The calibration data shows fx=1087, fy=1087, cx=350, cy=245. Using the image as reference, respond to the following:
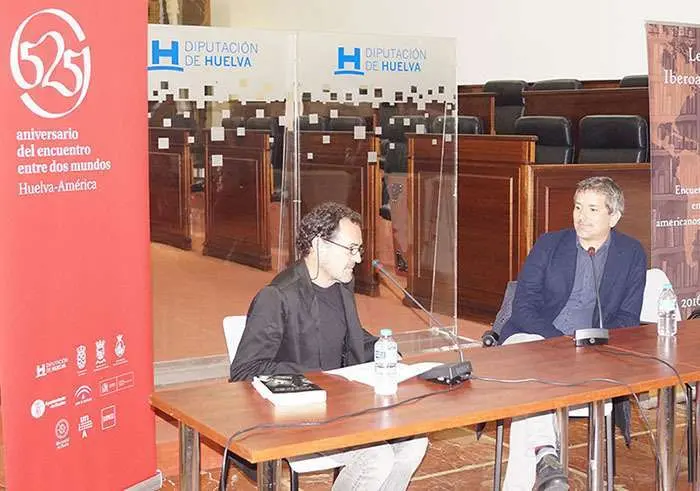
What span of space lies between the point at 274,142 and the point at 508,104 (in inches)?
137

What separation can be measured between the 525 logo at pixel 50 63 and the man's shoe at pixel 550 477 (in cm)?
169

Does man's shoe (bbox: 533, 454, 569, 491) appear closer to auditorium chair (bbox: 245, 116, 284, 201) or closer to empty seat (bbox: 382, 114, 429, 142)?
auditorium chair (bbox: 245, 116, 284, 201)

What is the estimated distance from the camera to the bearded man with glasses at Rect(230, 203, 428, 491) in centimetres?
307

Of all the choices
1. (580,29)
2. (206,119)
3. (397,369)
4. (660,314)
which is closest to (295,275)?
(397,369)

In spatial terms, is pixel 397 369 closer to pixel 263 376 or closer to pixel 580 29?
pixel 263 376

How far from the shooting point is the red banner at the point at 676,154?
515 cm

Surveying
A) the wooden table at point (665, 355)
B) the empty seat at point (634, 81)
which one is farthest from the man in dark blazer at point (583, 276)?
the empty seat at point (634, 81)

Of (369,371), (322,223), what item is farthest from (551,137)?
(369,371)

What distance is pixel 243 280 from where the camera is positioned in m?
5.41

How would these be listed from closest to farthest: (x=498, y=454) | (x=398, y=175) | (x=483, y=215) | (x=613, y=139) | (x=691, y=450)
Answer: (x=498, y=454), (x=691, y=450), (x=398, y=175), (x=483, y=215), (x=613, y=139)

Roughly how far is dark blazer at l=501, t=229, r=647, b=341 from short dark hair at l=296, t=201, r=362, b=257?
0.93 m

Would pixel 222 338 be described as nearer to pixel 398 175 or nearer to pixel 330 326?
pixel 398 175

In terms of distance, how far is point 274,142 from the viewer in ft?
17.4

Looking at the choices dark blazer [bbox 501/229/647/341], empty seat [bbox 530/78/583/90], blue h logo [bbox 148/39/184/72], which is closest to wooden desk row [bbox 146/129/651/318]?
blue h logo [bbox 148/39/184/72]
